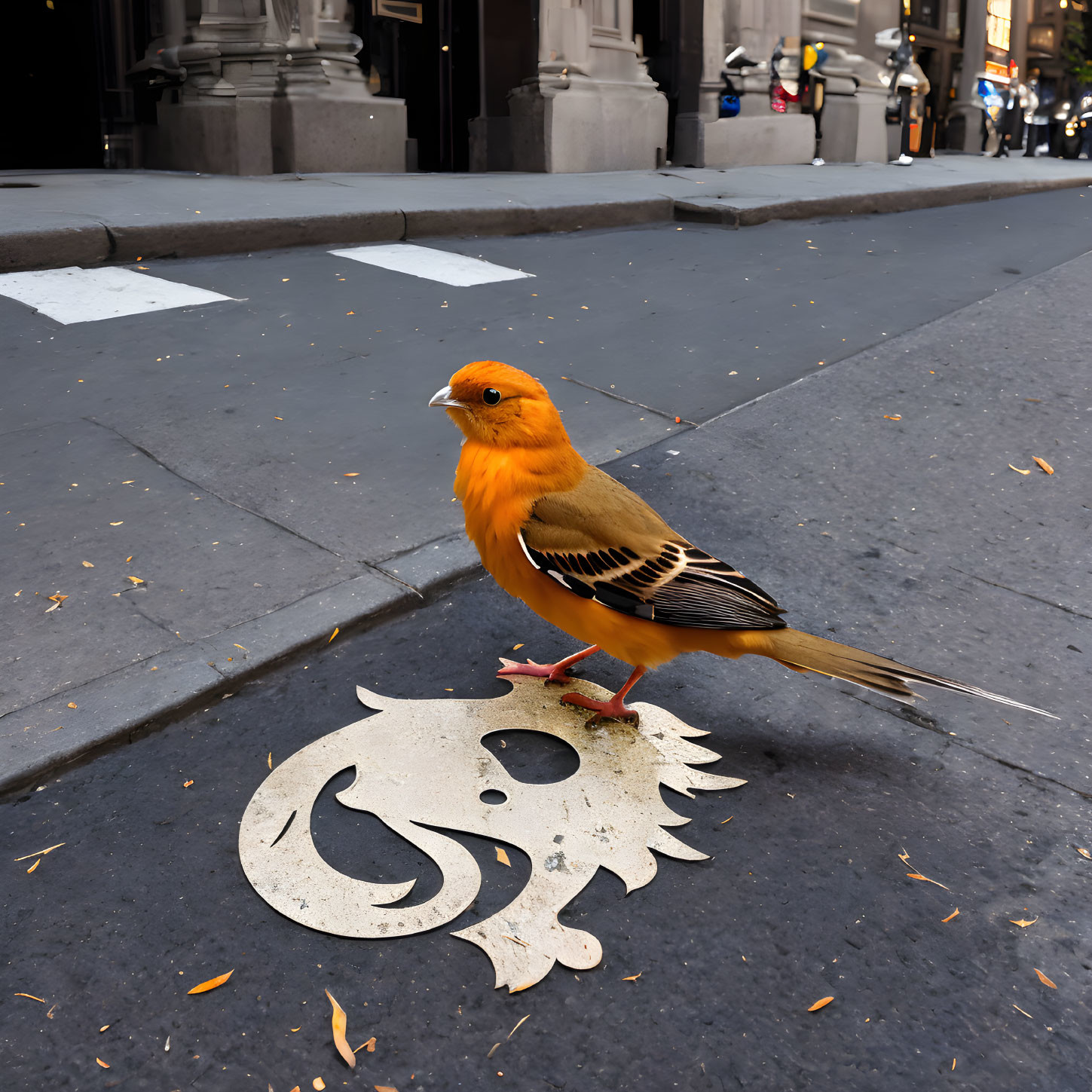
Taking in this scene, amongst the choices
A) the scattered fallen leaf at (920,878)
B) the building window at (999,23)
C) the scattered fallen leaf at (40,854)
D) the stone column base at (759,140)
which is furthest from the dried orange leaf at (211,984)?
the building window at (999,23)

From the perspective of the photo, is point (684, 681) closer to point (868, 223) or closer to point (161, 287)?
point (161, 287)

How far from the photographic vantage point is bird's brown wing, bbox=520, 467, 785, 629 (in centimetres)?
234

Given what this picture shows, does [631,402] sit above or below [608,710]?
above

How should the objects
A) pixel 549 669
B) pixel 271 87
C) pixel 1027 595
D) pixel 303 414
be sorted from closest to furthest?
pixel 549 669 → pixel 1027 595 → pixel 303 414 → pixel 271 87

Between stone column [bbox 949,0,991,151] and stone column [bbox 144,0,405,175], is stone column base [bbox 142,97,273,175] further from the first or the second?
stone column [bbox 949,0,991,151]

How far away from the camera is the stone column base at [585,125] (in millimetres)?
13859

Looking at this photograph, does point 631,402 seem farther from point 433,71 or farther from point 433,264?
point 433,71

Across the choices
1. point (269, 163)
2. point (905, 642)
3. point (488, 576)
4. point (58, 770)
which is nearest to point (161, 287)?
point (488, 576)

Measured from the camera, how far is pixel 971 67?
27.5 metres

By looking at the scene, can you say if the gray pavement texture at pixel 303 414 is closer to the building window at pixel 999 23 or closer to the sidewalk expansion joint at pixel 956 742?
the sidewalk expansion joint at pixel 956 742

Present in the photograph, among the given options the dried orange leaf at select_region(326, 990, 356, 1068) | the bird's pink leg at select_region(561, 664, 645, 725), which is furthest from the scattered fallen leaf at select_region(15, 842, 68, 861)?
the bird's pink leg at select_region(561, 664, 645, 725)

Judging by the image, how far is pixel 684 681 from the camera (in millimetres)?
2863

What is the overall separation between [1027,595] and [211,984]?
2.74 metres

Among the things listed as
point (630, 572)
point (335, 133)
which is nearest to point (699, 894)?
point (630, 572)
